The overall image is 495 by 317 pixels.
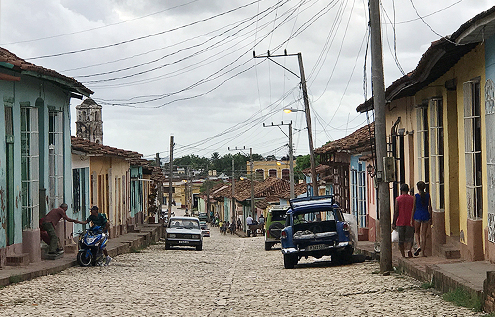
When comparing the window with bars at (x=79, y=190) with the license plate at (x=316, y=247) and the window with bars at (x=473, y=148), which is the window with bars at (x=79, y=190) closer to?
the license plate at (x=316, y=247)

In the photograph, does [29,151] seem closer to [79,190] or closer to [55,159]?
[55,159]

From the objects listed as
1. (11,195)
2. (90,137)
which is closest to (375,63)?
(11,195)

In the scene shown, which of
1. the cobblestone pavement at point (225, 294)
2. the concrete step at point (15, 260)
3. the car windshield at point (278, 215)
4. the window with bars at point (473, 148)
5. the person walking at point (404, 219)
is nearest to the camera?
the cobblestone pavement at point (225, 294)

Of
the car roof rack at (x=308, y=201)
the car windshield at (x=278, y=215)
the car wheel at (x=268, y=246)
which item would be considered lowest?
the car wheel at (x=268, y=246)

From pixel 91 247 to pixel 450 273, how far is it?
10.3 metres

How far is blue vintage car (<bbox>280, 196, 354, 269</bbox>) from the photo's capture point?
18625mm

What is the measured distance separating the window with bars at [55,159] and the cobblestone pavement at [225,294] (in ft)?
13.5

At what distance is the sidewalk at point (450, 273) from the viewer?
10.4 metres

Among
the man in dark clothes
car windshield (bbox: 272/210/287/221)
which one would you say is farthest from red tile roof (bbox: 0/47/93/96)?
car windshield (bbox: 272/210/287/221)

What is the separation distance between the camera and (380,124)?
15.1 meters

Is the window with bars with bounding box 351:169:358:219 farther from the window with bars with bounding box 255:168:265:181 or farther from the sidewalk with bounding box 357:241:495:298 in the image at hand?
the window with bars with bounding box 255:168:265:181

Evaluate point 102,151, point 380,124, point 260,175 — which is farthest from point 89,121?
point 260,175

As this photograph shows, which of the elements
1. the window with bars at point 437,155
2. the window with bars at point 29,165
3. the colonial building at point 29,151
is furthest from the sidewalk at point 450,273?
the window with bars at point 29,165

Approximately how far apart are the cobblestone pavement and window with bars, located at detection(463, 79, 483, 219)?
193 cm
